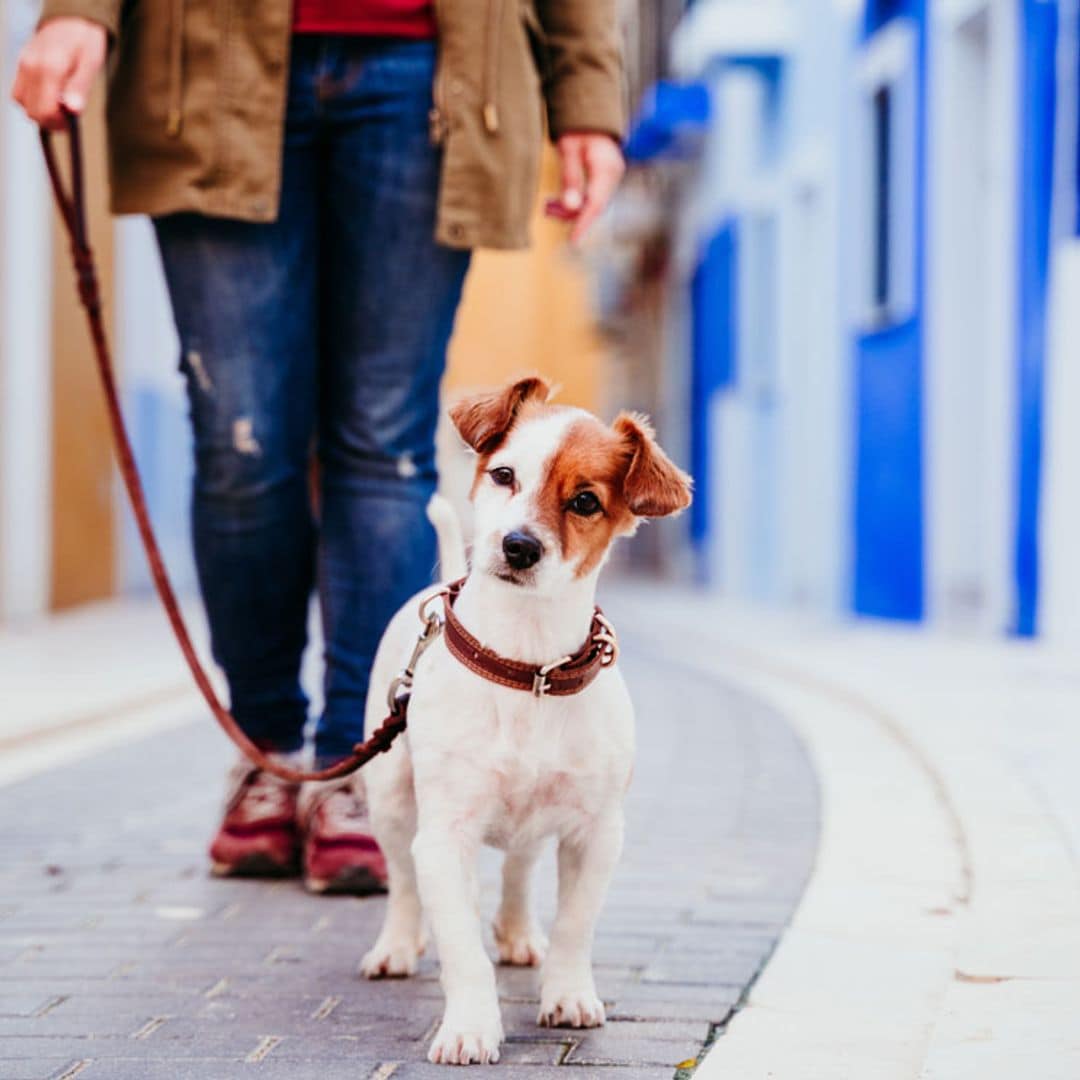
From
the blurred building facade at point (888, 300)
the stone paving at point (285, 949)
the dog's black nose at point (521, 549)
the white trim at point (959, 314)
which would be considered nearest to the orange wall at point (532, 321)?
the blurred building facade at point (888, 300)

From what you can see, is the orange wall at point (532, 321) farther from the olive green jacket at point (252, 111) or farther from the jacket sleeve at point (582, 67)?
the olive green jacket at point (252, 111)

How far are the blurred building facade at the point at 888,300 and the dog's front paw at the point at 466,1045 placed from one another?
6.47 metres

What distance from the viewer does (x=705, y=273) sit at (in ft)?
63.5

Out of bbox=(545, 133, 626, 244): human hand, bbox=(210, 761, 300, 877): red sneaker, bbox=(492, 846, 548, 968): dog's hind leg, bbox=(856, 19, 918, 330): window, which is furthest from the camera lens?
bbox=(856, 19, 918, 330): window

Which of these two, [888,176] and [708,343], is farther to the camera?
[708,343]

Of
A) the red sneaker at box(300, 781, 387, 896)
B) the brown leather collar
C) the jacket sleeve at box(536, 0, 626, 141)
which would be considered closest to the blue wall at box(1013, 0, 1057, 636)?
the jacket sleeve at box(536, 0, 626, 141)

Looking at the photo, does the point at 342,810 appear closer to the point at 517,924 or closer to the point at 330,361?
the point at 517,924

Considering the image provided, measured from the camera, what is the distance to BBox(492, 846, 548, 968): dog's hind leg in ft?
9.93

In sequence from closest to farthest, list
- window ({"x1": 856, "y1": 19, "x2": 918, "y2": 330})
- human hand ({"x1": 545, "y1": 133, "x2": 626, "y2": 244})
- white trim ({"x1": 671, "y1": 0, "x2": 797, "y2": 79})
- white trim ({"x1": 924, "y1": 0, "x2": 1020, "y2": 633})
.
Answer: human hand ({"x1": 545, "y1": 133, "x2": 626, "y2": 244}) → white trim ({"x1": 924, "y1": 0, "x2": 1020, "y2": 633}) → window ({"x1": 856, "y1": 19, "x2": 918, "y2": 330}) → white trim ({"x1": 671, "y1": 0, "x2": 797, "y2": 79})

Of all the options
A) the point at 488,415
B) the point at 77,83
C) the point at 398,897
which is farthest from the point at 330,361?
the point at 398,897

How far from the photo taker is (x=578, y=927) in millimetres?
2662

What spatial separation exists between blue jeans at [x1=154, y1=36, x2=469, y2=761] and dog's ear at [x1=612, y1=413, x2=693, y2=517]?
0.96 meters

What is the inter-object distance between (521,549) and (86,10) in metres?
1.39

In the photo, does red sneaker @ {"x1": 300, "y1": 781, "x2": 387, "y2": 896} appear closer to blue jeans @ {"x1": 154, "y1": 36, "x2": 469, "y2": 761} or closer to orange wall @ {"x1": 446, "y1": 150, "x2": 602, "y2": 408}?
blue jeans @ {"x1": 154, "y1": 36, "x2": 469, "y2": 761}
